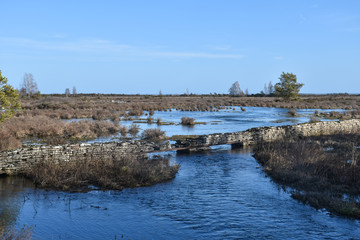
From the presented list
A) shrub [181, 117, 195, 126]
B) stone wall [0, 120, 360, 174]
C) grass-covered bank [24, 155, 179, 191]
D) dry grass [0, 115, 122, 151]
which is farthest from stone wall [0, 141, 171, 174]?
shrub [181, 117, 195, 126]

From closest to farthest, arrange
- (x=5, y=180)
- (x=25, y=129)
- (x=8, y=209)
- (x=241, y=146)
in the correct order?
(x=8, y=209), (x=5, y=180), (x=241, y=146), (x=25, y=129)

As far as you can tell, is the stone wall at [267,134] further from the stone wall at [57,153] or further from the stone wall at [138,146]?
the stone wall at [57,153]

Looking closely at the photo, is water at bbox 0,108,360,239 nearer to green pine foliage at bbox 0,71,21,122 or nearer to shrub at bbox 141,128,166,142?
green pine foliage at bbox 0,71,21,122

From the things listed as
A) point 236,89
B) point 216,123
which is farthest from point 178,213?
point 236,89

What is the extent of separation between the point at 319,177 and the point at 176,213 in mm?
6656

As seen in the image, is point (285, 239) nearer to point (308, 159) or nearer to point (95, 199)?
point (95, 199)

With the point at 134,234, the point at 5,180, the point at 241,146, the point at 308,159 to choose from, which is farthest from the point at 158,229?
the point at 241,146

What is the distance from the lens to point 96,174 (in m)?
13.8

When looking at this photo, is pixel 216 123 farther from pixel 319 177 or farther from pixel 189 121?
pixel 319 177

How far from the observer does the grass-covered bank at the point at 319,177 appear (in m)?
11.0

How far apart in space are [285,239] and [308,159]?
25.6 feet

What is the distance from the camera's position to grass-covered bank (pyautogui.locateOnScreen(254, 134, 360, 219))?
36.2ft

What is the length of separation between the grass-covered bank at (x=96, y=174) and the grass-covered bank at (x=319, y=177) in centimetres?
521

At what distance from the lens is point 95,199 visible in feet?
39.3
